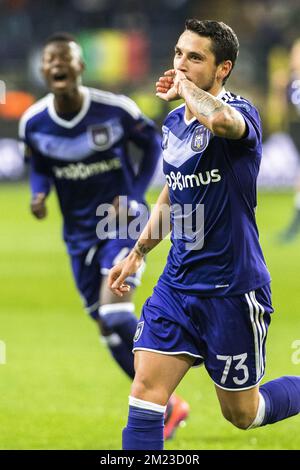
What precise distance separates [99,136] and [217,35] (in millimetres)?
2612

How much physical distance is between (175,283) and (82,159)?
2412mm

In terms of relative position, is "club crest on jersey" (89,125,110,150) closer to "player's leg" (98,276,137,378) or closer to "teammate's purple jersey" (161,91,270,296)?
"player's leg" (98,276,137,378)

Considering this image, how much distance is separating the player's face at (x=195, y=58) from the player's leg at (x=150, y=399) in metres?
1.19


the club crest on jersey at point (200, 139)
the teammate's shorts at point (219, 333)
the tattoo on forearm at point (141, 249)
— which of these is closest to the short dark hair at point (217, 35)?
the club crest on jersey at point (200, 139)

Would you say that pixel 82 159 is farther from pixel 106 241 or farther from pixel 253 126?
pixel 253 126

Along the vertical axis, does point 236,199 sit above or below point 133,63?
below

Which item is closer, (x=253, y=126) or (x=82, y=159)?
(x=253, y=126)

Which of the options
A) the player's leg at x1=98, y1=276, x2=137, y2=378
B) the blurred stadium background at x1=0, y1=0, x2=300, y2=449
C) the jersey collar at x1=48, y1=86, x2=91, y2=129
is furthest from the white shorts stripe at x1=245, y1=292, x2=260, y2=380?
the jersey collar at x1=48, y1=86, x2=91, y2=129

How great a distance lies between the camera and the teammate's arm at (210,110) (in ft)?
12.8

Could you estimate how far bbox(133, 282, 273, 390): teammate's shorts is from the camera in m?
4.35

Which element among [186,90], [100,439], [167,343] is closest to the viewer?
[186,90]

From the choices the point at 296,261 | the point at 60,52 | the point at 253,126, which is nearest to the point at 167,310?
the point at 253,126

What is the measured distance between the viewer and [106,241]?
6504 mm

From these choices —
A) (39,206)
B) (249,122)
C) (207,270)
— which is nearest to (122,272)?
(207,270)
